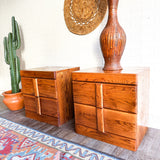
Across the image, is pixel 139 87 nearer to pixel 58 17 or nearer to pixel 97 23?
pixel 97 23

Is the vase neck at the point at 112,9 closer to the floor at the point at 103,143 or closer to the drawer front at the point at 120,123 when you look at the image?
the drawer front at the point at 120,123

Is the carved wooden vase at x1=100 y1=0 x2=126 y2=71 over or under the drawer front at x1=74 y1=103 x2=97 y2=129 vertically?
over

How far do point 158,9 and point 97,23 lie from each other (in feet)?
1.98

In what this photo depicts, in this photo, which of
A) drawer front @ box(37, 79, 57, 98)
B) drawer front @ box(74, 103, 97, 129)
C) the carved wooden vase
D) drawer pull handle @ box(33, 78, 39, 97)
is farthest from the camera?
drawer pull handle @ box(33, 78, 39, 97)

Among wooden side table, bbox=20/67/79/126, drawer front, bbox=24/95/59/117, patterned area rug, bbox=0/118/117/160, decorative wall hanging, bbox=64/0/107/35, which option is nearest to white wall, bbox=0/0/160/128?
decorative wall hanging, bbox=64/0/107/35

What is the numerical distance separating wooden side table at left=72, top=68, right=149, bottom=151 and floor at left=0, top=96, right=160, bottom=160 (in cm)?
5

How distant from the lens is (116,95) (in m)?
1.16

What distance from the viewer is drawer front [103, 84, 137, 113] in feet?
3.59

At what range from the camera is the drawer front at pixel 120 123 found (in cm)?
113

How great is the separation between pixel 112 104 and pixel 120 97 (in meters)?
0.09

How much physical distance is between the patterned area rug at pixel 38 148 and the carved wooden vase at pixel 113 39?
0.72m

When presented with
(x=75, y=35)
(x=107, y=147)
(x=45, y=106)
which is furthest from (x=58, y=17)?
(x=107, y=147)

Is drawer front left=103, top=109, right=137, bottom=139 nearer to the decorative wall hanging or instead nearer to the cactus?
the decorative wall hanging

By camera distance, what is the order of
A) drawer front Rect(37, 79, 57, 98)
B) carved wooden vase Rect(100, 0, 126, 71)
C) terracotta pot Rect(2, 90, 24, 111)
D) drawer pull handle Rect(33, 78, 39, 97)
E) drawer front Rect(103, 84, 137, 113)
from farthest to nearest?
1. terracotta pot Rect(2, 90, 24, 111)
2. drawer pull handle Rect(33, 78, 39, 97)
3. drawer front Rect(37, 79, 57, 98)
4. carved wooden vase Rect(100, 0, 126, 71)
5. drawer front Rect(103, 84, 137, 113)
